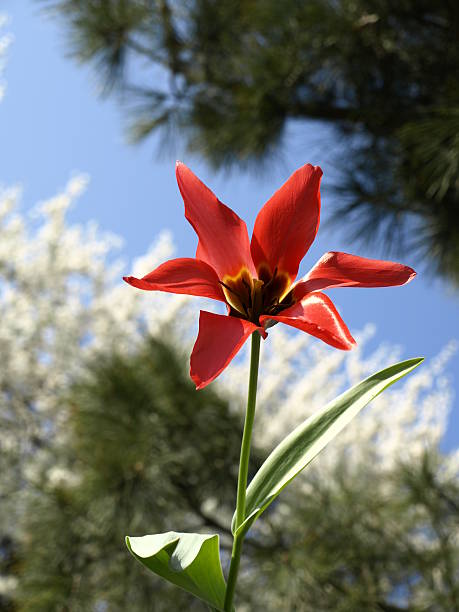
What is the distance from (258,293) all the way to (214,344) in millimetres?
42

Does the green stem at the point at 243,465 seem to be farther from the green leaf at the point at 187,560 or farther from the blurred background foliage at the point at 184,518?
the blurred background foliage at the point at 184,518

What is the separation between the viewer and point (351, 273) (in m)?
0.18

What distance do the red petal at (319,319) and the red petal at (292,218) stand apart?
0.02 metres

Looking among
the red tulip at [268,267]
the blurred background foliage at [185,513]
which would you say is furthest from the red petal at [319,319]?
the blurred background foliage at [185,513]

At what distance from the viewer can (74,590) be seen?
3.20ft

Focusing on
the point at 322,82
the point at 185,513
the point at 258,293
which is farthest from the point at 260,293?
the point at 322,82

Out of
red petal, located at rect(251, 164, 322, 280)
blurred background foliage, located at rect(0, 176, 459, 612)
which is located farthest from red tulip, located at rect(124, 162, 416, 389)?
blurred background foliage, located at rect(0, 176, 459, 612)

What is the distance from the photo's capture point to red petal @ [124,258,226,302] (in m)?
0.18

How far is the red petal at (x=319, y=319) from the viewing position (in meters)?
0.16

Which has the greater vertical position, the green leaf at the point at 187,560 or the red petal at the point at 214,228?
the red petal at the point at 214,228

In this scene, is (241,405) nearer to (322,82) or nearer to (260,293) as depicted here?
(322,82)

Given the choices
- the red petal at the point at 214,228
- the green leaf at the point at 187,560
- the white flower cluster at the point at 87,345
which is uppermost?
the white flower cluster at the point at 87,345

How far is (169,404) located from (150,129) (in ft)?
2.84

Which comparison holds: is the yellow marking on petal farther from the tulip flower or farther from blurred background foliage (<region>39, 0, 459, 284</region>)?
blurred background foliage (<region>39, 0, 459, 284</region>)
